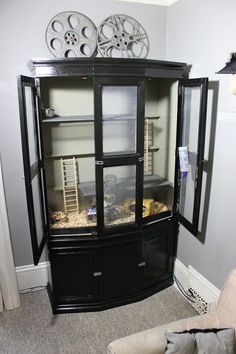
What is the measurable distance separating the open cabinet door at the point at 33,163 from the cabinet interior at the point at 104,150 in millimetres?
124

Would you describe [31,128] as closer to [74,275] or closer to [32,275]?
[74,275]

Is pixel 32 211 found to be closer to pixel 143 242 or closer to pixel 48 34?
pixel 143 242

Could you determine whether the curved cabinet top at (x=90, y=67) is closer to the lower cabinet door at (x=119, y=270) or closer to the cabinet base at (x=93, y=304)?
the lower cabinet door at (x=119, y=270)

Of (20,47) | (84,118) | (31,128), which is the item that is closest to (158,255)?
(84,118)

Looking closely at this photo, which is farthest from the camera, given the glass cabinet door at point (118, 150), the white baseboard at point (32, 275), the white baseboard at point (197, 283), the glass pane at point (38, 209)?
the white baseboard at point (32, 275)

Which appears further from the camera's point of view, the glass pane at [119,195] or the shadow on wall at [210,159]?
the glass pane at [119,195]

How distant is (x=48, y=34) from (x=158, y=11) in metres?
1.00

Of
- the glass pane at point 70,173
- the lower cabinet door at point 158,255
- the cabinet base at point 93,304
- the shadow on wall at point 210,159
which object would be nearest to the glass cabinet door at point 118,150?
the glass pane at point 70,173

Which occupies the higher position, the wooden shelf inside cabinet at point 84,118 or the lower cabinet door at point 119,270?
the wooden shelf inside cabinet at point 84,118

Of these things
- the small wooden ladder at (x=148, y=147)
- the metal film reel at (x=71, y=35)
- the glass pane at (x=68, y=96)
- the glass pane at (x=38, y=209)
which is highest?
the metal film reel at (x=71, y=35)

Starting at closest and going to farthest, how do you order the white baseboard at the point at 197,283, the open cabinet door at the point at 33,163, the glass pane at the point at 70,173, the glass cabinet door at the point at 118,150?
the open cabinet door at the point at 33,163
the glass cabinet door at the point at 118,150
the white baseboard at the point at 197,283
the glass pane at the point at 70,173

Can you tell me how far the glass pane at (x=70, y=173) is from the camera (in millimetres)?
2420

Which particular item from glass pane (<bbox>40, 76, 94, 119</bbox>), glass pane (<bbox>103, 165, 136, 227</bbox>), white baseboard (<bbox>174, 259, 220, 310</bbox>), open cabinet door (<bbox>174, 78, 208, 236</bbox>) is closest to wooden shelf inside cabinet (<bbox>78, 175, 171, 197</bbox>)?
glass pane (<bbox>103, 165, 136, 227</bbox>)

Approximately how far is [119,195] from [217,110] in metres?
1.01
